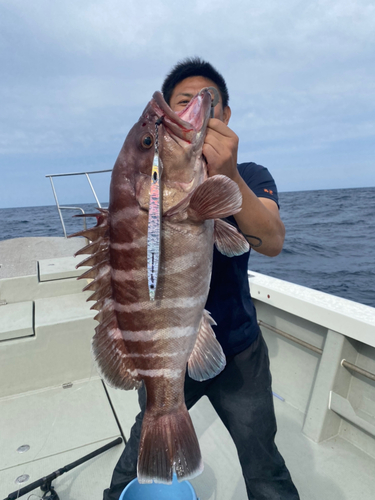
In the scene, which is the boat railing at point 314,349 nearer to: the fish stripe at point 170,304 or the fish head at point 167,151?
the fish stripe at point 170,304

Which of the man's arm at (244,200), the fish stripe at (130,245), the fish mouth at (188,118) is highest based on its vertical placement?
the fish mouth at (188,118)

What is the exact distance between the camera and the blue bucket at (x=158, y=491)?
1843 millimetres

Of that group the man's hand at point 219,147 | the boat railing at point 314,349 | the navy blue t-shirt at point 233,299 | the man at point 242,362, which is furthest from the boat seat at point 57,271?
the man's hand at point 219,147

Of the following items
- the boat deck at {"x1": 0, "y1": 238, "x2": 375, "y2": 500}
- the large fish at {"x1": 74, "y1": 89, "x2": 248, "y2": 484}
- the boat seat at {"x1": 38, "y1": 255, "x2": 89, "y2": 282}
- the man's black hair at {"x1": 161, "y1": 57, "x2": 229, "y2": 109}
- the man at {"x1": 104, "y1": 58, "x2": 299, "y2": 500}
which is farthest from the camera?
the boat seat at {"x1": 38, "y1": 255, "x2": 89, "y2": 282}

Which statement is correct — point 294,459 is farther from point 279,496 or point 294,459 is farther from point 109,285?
point 109,285

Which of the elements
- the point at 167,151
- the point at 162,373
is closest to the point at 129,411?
the point at 162,373

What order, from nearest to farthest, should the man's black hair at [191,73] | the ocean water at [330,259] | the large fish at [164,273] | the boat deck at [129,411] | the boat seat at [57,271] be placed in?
the large fish at [164,273]
the man's black hair at [191,73]
the boat deck at [129,411]
the boat seat at [57,271]
the ocean water at [330,259]

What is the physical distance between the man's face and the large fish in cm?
55

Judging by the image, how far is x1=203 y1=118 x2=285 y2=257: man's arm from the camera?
1141mm

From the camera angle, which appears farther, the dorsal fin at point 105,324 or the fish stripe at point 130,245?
the dorsal fin at point 105,324

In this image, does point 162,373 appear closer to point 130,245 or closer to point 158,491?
point 130,245

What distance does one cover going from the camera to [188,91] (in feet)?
5.66

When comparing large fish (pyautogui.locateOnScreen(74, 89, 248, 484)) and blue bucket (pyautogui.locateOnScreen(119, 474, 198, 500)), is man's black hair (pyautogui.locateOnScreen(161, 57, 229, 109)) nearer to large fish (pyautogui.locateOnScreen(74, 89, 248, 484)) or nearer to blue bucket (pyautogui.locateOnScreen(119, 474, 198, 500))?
large fish (pyautogui.locateOnScreen(74, 89, 248, 484))

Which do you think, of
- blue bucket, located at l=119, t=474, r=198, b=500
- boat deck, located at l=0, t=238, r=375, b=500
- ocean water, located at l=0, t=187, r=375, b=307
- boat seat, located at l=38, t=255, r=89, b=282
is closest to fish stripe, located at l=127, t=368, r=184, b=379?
blue bucket, located at l=119, t=474, r=198, b=500
